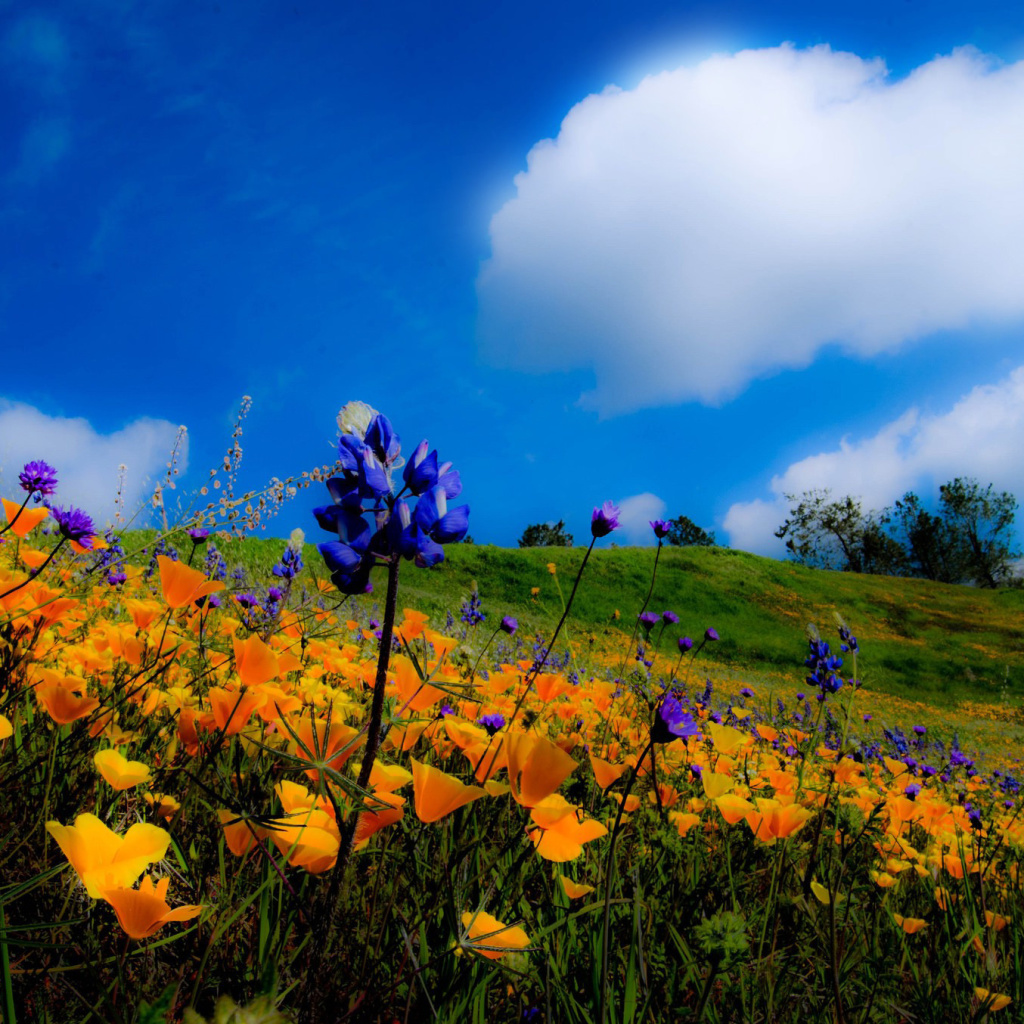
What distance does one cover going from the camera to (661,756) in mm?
2420

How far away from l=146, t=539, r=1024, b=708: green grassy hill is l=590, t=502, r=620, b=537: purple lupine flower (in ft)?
39.6

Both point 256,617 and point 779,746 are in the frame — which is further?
point 779,746

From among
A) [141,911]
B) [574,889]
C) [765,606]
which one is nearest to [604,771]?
[574,889]

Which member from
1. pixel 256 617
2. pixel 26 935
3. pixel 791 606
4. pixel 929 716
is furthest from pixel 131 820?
pixel 791 606

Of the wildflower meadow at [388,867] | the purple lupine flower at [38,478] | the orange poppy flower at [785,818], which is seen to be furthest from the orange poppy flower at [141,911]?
the purple lupine flower at [38,478]

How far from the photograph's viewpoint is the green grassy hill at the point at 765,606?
20.9m

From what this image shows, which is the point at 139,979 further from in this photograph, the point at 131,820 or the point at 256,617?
the point at 256,617

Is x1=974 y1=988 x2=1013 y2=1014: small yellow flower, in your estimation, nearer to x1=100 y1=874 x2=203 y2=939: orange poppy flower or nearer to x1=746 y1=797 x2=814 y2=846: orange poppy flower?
x1=746 y1=797 x2=814 y2=846: orange poppy flower

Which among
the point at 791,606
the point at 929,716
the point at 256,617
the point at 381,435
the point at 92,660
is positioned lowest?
the point at 929,716

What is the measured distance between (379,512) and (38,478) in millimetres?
1928

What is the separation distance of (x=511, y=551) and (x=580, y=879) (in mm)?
24253

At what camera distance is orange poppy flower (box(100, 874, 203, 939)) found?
72 centimetres

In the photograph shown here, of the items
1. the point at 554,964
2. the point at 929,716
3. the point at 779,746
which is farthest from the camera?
the point at 929,716

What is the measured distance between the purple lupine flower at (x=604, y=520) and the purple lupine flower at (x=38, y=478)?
2.02m
